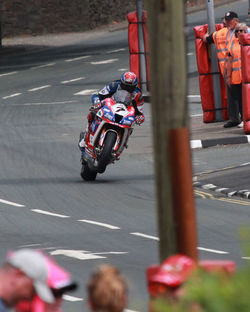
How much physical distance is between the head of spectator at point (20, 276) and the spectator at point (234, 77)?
18.2 metres

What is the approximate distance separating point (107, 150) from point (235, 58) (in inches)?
258

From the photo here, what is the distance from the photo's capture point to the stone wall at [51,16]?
58.1 metres

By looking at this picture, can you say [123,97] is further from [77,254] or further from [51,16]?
[51,16]

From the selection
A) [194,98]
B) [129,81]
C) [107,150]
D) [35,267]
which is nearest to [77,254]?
[107,150]

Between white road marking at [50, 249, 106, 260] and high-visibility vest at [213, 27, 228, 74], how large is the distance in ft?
42.1

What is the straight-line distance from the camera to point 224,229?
13734 mm

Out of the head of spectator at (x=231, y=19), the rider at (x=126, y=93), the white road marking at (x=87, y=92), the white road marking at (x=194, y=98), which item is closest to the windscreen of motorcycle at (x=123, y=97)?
the rider at (x=126, y=93)

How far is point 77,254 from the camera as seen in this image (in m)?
12.1

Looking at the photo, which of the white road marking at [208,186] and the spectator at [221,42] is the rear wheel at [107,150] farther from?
the spectator at [221,42]

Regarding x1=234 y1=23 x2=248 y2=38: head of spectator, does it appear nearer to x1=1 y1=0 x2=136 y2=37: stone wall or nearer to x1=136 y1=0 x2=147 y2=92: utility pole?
x1=136 y1=0 x2=147 y2=92: utility pole

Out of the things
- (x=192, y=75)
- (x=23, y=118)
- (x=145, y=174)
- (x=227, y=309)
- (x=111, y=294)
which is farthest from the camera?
(x=192, y=75)

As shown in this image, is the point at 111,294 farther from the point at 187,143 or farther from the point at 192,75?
the point at 192,75

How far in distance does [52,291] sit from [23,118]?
22.8 meters

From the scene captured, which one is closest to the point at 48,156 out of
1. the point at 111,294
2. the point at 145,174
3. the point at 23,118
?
the point at 145,174
